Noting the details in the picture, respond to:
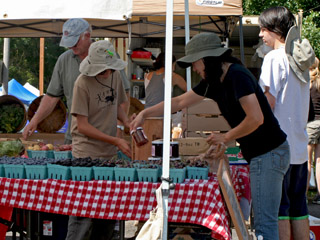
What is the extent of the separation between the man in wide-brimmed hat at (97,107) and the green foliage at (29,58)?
31715mm

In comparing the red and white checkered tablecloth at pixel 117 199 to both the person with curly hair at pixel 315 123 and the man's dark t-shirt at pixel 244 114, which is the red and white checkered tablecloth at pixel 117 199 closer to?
the man's dark t-shirt at pixel 244 114

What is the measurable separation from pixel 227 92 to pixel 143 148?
1238mm

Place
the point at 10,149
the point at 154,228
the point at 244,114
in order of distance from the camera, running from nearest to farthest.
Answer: the point at 154,228
the point at 244,114
the point at 10,149

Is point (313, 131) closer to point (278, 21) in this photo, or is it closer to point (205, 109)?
point (205, 109)

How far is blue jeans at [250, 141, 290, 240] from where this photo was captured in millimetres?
3439

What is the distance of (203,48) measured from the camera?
3.41 meters

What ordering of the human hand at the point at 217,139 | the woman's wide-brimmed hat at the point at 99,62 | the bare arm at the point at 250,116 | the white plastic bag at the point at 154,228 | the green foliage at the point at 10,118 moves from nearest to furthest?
the white plastic bag at the point at 154,228 → the bare arm at the point at 250,116 → the human hand at the point at 217,139 → the woman's wide-brimmed hat at the point at 99,62 → the green foliage at the point at 10,118

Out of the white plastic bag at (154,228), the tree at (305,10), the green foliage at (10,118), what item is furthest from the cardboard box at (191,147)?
the tree at (305,10)

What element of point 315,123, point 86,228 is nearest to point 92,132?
point 86,228

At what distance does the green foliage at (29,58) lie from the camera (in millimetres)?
35438

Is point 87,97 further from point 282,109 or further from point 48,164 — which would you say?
point 282,109

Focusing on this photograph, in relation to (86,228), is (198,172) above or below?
above

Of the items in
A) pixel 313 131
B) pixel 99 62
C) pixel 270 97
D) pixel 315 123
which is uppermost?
pixel 99 62

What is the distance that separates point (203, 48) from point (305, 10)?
17.0 meters
